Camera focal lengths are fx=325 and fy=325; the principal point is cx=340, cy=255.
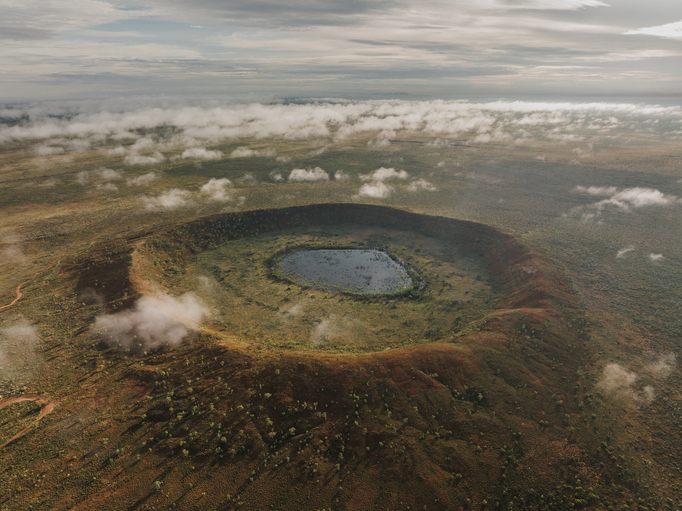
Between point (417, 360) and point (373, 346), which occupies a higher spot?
point (417, 360)

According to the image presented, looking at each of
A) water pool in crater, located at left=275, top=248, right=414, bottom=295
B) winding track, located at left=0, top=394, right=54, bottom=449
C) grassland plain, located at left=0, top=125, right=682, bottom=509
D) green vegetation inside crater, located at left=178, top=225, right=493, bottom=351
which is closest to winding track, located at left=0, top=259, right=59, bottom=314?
grassland plain, located at left=0, top=125, right=682, bottom=509

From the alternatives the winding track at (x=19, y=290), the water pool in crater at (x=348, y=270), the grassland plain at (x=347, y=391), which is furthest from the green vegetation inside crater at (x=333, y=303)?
the winding track at (x=19, y=290)

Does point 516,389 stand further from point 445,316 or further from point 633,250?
point 633,250

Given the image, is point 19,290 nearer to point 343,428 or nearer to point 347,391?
point 347,391

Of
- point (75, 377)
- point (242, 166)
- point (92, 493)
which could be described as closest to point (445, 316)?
point (92, 493)

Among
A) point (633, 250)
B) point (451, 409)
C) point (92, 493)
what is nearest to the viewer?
point (92, 493)

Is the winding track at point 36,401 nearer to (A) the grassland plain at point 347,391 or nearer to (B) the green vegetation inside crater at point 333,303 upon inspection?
(A) the grassland plain at point 347,391
